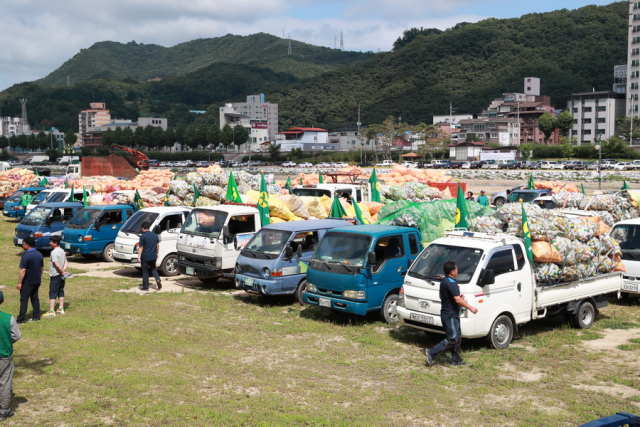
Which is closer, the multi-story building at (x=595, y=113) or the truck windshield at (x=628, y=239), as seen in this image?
the truck windshield at (x=628, y=239)

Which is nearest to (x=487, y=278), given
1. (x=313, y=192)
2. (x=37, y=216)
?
(x=313, y=192)

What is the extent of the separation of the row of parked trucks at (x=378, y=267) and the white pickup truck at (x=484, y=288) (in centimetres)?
2

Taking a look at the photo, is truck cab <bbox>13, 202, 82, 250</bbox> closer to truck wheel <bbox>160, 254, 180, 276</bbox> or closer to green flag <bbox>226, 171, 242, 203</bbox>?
truck wheel <bbox>160, 254, 180, 276</bbox>

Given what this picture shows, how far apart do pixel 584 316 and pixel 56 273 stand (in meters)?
9.88

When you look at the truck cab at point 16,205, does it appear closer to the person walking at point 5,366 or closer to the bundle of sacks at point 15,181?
the bundle of sacks at point 15,181

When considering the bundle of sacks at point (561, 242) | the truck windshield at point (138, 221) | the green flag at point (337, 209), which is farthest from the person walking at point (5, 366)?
the green flag at point (337, 209)

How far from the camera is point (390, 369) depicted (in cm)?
860

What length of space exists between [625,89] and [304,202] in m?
117

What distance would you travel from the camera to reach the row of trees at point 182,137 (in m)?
145

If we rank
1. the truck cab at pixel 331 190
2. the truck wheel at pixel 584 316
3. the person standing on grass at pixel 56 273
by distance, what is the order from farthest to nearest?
1. the truck cab at pixel 331 190
2. the person standing on grass at pixel 56 273
3. the truck wheel at pixel 584 316

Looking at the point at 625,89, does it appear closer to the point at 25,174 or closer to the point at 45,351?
the point at 25,174

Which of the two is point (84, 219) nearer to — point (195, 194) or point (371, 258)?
point (195, 194)

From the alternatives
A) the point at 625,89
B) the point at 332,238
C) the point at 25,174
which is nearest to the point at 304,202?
the point at 332,238

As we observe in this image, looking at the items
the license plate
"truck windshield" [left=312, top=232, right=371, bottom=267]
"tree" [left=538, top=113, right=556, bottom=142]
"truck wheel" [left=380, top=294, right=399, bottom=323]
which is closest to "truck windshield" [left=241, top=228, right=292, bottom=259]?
"truck windshield" [left=312, top=232, right=371, bottom=267]
